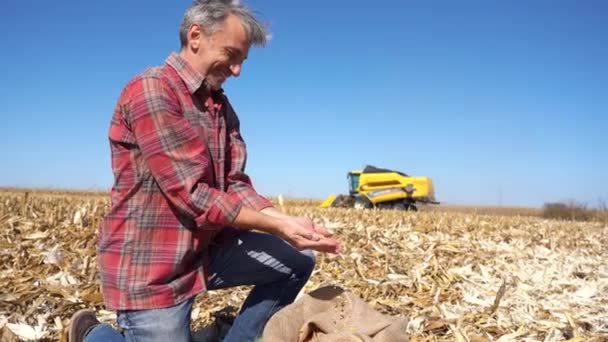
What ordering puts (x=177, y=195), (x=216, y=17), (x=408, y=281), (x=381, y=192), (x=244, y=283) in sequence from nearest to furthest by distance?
(x=177, y=195) → (x=216, y=17) → (x=244, y=283) → (x=408, y=281) → (x=381, y=192)

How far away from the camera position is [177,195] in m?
2.22

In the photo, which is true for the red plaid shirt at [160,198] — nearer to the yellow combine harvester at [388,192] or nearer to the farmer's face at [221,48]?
the farmer's face at [221,48]

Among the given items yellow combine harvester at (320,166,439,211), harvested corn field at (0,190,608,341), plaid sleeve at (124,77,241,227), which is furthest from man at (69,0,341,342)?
yellow combine harvester at (320,166,439,211)

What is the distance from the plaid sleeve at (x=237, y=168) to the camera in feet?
8.63

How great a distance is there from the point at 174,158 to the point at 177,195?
0.15 meters

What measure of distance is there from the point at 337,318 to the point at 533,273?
3375 mm

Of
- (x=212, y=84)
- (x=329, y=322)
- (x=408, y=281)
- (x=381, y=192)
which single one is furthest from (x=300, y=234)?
(x=381, y=192)

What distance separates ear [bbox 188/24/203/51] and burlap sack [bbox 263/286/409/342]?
118 cm

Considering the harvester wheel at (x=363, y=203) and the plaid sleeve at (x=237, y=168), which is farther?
the harvester wheel at (x=363, y=203)

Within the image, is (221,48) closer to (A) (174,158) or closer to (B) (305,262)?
Result: (A) (174,158)

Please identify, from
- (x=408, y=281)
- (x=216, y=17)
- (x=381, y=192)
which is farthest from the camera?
(x=381, y=192)

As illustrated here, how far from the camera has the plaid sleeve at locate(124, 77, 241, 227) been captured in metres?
2.22

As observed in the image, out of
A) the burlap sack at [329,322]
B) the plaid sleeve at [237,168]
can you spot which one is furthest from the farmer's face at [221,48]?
the burlap sack at [329,322]

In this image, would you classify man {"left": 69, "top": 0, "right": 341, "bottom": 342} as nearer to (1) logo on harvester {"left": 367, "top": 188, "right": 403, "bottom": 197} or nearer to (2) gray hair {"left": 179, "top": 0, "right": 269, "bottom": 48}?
(2) gray hair {"left": 179, "top": 0, "right": 269, "bottom": 48}
